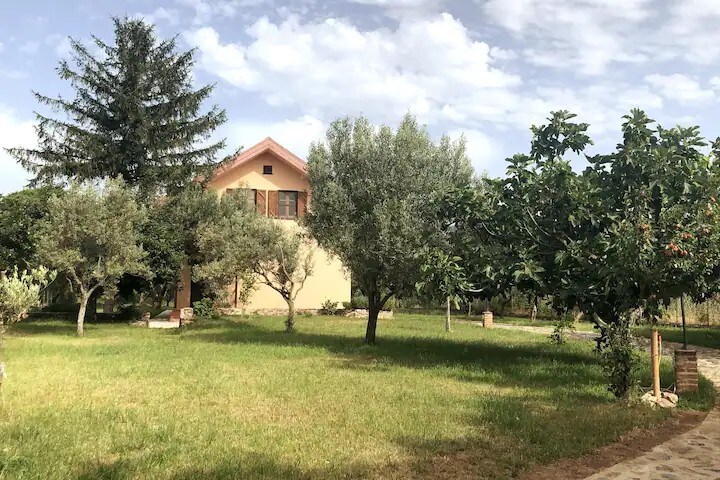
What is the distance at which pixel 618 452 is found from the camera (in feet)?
23.3

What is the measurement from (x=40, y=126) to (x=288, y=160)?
13.4 m

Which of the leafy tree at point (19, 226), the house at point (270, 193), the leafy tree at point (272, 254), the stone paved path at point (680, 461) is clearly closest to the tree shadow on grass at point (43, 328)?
the leafy tree at point (19, 226)

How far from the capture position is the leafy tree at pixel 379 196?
16.4 metres

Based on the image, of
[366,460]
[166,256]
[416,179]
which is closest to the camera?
[366,460]

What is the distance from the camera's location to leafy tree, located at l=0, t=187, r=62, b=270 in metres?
24.9

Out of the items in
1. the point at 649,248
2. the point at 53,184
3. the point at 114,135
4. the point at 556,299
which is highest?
the point at 114,135

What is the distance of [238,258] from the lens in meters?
22.6

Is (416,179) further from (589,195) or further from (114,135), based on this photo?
(114,135)

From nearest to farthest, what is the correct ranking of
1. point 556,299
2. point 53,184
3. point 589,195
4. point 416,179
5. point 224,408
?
point 224,408 → point 589,195 → point 556,299 → point 416,179 → point 53,184

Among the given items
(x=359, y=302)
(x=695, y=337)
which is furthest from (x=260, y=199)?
(x=695, y=337)

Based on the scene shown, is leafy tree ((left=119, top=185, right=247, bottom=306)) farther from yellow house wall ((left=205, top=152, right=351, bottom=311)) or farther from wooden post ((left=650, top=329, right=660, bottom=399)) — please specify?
wooden post ((left=650, top=329, right=660, bottom=399))

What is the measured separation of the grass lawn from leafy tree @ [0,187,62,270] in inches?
363

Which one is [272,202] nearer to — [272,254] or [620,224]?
[272,254]

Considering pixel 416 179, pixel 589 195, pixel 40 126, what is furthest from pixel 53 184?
pixel 589 195
